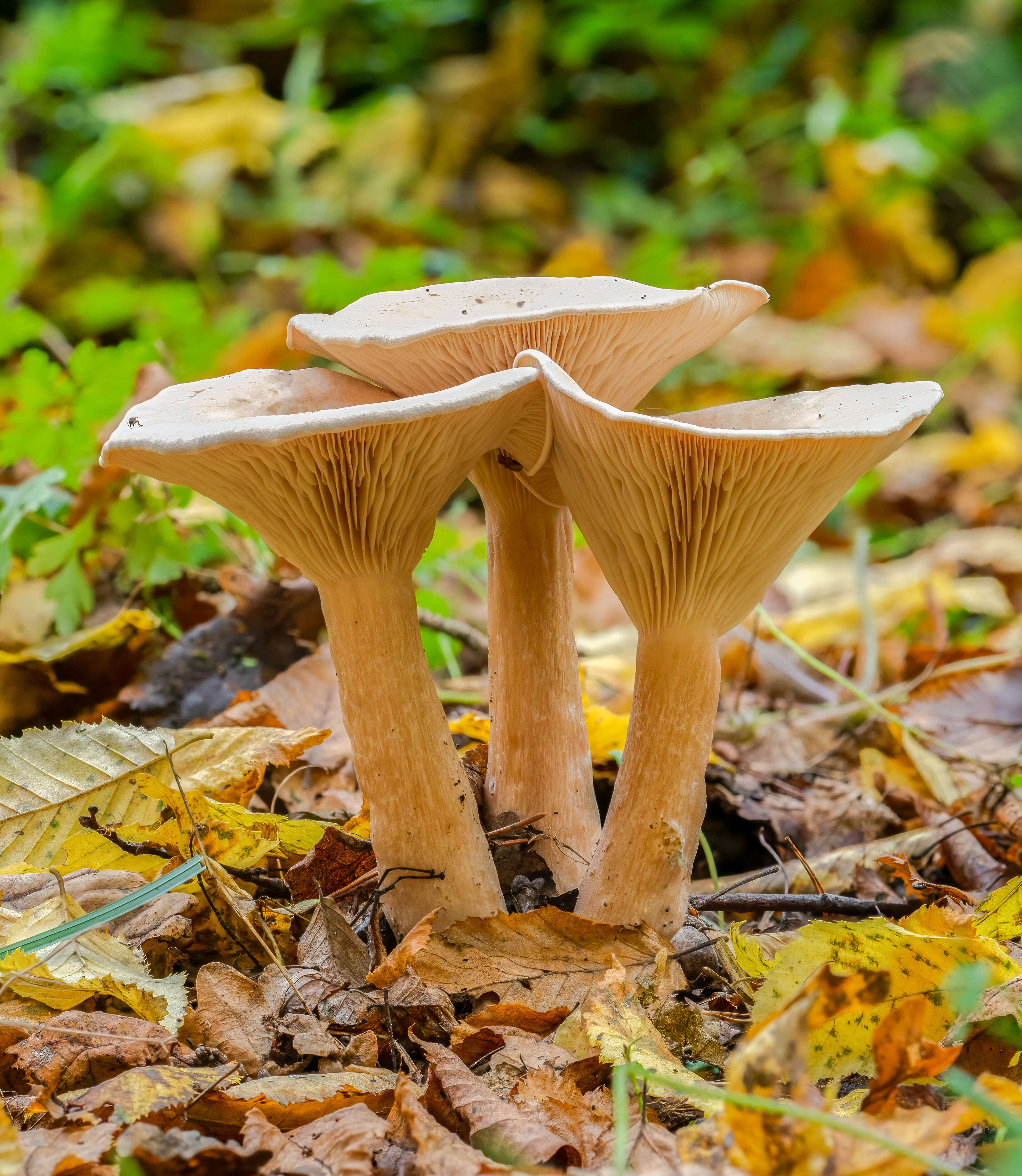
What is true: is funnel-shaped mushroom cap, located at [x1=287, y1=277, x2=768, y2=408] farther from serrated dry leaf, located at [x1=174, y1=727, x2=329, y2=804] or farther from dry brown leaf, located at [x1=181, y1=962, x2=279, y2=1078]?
dry brown leaf, located at [x1=181, y1=962, x2=279, y2=1078]

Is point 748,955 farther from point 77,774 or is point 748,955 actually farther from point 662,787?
point 77,774

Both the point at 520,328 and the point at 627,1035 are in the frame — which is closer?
the point at 627,1035

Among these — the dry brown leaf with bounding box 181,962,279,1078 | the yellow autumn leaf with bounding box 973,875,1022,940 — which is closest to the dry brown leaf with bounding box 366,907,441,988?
the dry brown leaf with bounding box 181,962,279,1078

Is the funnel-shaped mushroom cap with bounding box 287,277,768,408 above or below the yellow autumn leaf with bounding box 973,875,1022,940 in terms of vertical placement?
above

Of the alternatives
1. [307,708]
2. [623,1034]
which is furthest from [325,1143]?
[307,708]

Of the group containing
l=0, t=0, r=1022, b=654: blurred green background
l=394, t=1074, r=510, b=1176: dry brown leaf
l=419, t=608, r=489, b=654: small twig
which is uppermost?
l=0, t=0, r=1022, b=654: blurred green background

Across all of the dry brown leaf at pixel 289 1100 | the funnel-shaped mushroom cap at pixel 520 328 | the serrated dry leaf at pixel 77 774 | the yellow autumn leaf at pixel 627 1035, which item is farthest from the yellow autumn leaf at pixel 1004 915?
the serrated dry leaf at pixel 77 774

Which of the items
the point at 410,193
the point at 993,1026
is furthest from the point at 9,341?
the point at 410,193
